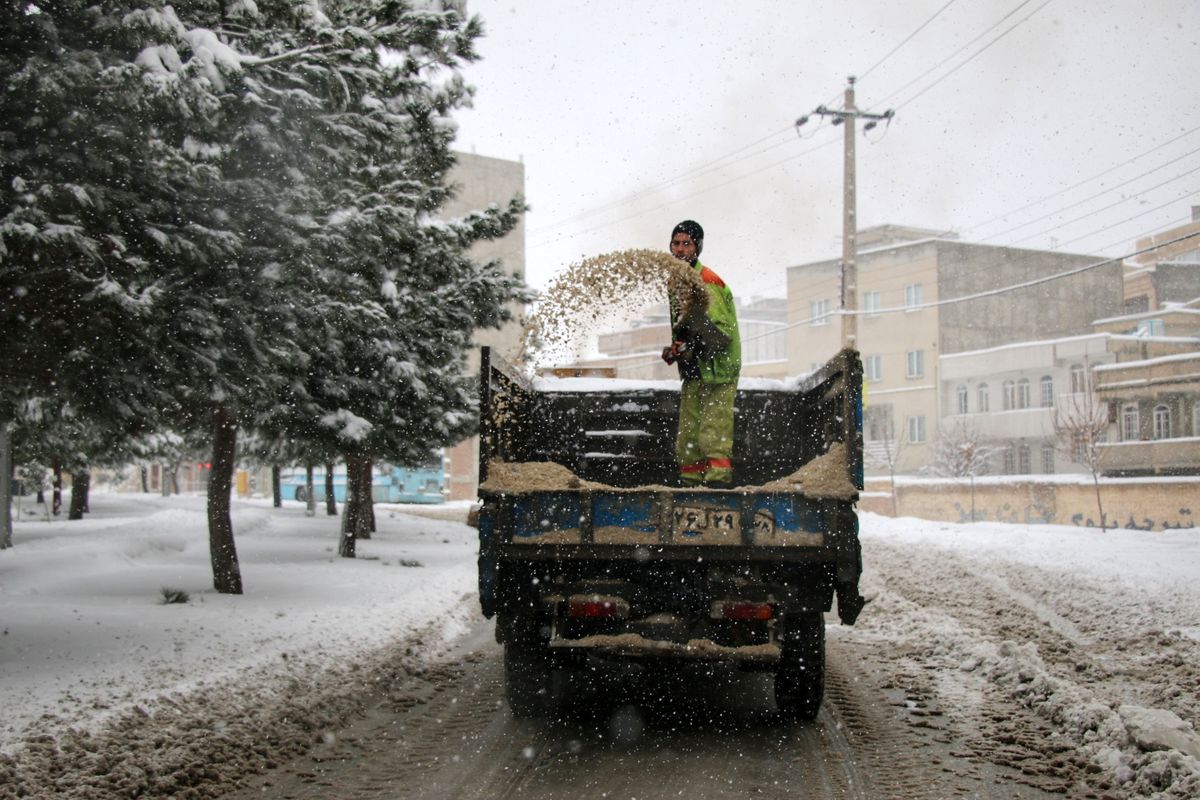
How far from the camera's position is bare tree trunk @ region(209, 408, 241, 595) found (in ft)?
38.3

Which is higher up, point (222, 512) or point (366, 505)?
point (222, 512)

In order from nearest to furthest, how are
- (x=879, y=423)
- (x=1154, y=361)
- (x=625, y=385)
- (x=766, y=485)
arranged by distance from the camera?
1. (x=766, y=485)
2. (x=625, y=385)
3. (x=1154, y=361)
4. (x=879, y=423)

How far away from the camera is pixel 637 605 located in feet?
18.8

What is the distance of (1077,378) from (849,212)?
2654cm

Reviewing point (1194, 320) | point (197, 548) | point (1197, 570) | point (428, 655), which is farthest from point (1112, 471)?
point (428, 655)

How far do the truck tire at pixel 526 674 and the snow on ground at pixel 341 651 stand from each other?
1.11 metres

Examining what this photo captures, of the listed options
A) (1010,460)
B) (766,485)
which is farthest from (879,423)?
(766,485)

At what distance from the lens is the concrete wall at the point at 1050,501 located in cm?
2970

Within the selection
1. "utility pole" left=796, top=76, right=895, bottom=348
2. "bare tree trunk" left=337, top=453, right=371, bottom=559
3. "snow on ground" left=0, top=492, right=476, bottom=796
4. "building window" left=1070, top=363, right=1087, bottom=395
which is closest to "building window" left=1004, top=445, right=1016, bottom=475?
"building window" left=1070, top=363, right=1087, bottom=395

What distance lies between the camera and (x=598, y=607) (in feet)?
18.4

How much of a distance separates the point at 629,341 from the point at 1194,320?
110ft

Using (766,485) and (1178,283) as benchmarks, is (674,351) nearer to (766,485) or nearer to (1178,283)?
(766,485)

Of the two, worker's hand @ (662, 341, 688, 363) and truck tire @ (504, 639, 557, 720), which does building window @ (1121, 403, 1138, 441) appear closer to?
worker's hand @ (662, 341, 688, 363)

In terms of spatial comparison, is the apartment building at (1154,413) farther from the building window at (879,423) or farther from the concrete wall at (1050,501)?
the building window at (879,423)
